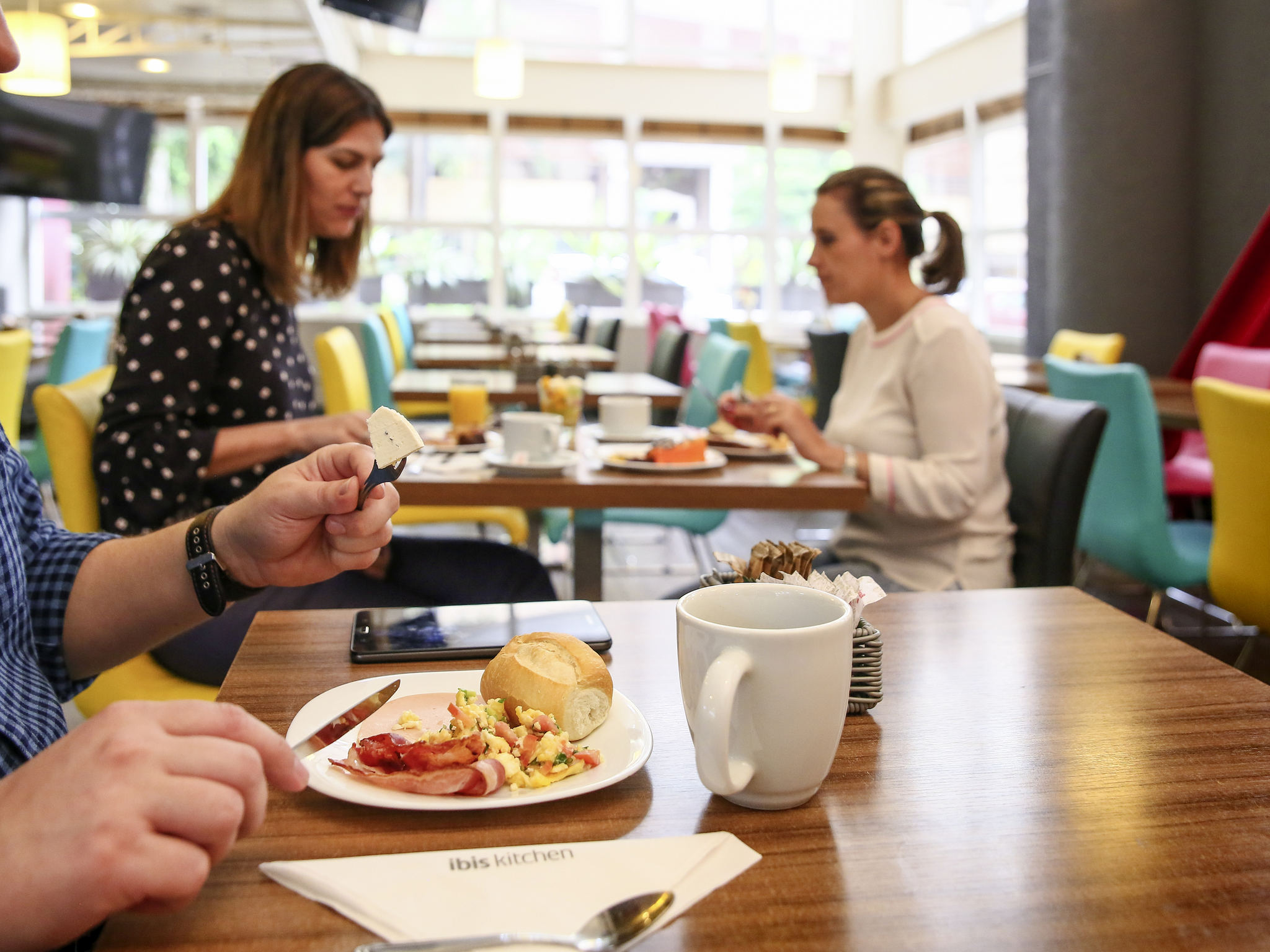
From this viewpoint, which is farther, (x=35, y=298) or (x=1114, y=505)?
(x=35, y=298)

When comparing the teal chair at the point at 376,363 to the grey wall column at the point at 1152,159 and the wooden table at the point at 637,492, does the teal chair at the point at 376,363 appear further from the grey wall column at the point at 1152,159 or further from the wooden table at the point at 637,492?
the grey wall column at the point at 1152,159

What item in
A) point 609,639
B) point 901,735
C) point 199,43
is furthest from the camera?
point 199,43

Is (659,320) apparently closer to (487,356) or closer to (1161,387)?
(487,356)

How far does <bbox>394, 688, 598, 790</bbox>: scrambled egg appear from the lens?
65 cm

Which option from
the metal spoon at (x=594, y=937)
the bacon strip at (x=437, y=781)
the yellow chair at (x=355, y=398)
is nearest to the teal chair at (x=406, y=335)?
the yellow chair at (x=355, y=398)

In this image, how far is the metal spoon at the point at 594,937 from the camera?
479 millimetres

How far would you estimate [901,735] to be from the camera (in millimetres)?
746

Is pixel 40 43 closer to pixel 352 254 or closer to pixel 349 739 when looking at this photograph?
pixel 352 254

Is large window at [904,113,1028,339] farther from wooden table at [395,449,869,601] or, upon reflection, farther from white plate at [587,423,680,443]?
wooden table at [395,449,869,601]

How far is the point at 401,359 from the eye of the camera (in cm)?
555

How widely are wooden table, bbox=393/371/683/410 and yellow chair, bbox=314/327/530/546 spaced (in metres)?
0.19

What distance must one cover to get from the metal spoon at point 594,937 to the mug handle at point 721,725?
0.10 metres

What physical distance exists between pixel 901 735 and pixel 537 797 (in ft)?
0.89

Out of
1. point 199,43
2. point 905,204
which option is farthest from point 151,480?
point 199,43
